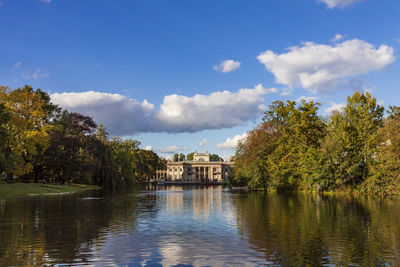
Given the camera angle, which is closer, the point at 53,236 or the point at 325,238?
the point at 325,238

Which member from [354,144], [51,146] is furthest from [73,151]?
[354,144]

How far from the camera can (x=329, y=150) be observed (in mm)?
49250

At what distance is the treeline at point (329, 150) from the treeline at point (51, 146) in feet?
103

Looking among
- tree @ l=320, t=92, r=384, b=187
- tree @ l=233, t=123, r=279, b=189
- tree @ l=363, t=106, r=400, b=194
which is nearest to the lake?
tree @ l=363, t=106, r=400, b=194

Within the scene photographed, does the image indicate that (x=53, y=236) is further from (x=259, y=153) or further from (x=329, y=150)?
(x=259, y=153)

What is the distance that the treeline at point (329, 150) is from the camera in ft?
148

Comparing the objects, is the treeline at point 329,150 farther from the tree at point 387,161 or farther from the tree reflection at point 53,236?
the tree reflection at point 53,236

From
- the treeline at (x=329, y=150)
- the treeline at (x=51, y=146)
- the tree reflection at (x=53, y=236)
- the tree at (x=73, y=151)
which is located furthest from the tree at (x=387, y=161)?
the tree at (x=73, y=151)

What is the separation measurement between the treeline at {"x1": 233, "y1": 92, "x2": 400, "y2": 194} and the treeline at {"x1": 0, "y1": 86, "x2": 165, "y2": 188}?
31.3m

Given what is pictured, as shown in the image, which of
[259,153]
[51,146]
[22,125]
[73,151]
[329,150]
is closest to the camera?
[329,150]

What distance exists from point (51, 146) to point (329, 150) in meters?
50.1

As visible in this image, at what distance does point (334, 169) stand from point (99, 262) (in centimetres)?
4332

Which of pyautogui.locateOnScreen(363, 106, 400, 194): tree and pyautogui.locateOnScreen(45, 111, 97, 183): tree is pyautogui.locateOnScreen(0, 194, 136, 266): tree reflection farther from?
pyautogui.locateOnScreen(45, 111, 97, 183): tree

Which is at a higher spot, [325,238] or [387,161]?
[387,161]
